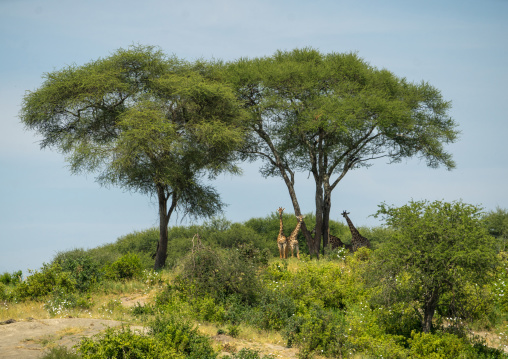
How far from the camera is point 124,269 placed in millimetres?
19406

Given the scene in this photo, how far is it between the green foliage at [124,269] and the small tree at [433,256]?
9.93 m

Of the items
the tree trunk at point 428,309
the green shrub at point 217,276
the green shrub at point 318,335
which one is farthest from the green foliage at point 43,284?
the tree trunk at point 428,309

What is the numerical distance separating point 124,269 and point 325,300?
7680 mm

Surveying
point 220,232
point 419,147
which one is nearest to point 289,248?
point 220,232

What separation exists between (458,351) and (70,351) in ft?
26.5

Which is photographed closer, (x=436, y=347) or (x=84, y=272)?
(x=436, y=347)

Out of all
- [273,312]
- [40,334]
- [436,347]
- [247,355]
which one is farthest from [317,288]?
[40,334]

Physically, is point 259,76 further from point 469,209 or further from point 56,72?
point 469,209

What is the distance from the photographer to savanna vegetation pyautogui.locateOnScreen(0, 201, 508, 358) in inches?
455

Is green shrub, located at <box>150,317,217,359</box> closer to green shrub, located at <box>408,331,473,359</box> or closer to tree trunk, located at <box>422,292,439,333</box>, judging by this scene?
green shrub, located at <box>408,331,473,359</box>

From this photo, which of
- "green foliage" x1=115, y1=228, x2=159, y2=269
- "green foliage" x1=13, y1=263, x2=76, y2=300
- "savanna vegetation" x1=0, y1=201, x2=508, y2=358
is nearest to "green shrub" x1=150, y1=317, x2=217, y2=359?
"savanna vegetation" x1=0, y1=201, x2=508, y2=358

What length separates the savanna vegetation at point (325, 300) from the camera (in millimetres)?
11562

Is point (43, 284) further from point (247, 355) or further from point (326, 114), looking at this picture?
point (326, 114)

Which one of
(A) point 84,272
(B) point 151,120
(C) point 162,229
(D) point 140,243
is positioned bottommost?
(A) point 84,272
